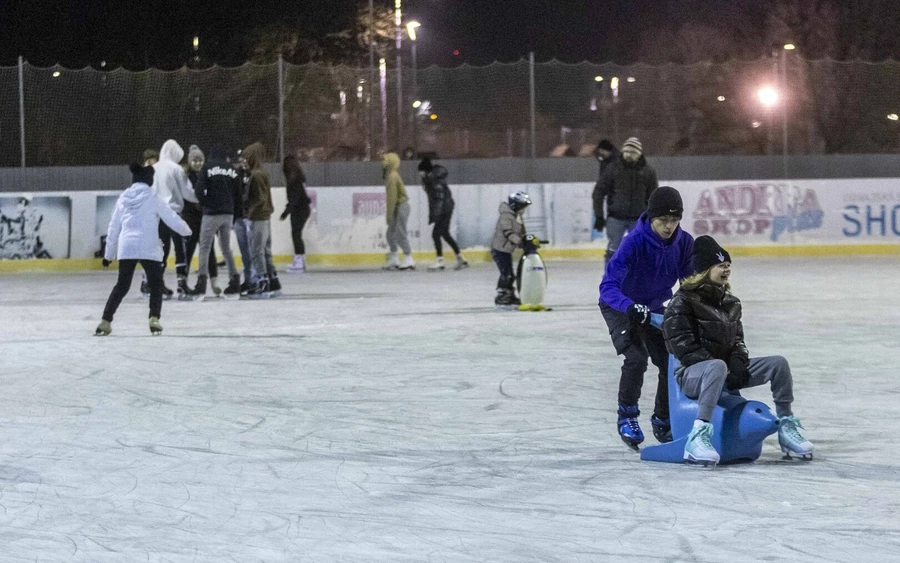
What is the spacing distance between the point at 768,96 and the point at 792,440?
1623 centimetres

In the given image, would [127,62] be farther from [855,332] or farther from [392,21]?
[855,332]

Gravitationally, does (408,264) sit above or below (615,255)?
below

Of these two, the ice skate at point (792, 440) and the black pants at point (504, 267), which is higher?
the black pants at point (504, 267)

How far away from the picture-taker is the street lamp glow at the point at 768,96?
2097 centimetres

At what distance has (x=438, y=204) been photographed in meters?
18.6

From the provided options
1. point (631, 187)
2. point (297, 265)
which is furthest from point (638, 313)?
point (297, 265)

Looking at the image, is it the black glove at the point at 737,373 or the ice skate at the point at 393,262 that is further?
the ice skate at the point at 393,262

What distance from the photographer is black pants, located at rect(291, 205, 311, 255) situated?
1834 cm

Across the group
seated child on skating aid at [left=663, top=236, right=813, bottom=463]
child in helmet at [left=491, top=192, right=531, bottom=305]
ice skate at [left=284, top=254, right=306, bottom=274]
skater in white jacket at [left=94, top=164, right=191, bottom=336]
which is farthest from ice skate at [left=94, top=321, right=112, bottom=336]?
ice skate at [left=284, top=254, right=306, bottom=274]

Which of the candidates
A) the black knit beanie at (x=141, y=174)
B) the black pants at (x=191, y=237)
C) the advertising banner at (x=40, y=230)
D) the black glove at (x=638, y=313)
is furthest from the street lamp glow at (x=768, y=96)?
the black glove at (x=638, y=313)

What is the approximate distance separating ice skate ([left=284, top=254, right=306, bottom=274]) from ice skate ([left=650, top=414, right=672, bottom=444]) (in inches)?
503

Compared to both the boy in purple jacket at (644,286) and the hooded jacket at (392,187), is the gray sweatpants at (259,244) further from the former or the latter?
the boy in purple jacket at (644,286)

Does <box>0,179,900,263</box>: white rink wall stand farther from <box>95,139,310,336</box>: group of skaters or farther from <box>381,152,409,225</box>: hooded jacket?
<box>95,139,310,336</box>: group of skaters

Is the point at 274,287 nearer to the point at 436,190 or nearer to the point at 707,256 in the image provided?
the point at 436,190
